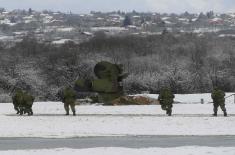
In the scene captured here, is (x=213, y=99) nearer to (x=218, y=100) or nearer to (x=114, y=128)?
(x=218, y=100)

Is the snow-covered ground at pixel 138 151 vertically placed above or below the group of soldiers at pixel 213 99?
above

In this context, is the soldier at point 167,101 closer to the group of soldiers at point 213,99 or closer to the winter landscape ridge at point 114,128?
the group of soldiers at point 213,99

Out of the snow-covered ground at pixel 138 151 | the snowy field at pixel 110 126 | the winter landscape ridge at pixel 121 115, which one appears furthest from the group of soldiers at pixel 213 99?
the snow-covered ground at pixel 138 151

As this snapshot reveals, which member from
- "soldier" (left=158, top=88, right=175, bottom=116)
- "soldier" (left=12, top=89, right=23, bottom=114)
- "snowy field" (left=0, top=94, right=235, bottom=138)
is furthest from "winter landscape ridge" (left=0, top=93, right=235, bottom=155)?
"soldier" (left=158, top=88, right=175, bottom=116)

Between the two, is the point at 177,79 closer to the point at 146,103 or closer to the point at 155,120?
the point at 146,103

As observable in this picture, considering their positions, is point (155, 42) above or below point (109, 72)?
below

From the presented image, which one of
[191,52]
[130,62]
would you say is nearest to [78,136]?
[130,62]

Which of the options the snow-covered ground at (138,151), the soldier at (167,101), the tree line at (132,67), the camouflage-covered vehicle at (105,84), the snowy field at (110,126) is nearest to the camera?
the snow-covered ground at (138,151)

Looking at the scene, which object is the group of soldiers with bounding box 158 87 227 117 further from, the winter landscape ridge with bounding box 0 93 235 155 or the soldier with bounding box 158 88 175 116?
the winter landscape ridge with bounding box 0 93 235 155

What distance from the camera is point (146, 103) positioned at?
39719mm

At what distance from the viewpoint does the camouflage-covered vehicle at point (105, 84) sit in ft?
140

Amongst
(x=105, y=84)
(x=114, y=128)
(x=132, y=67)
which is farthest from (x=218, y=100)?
(x=132, y=67)

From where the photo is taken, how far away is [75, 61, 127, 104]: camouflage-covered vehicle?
4269 centimetres

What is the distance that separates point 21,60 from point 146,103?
2243 inches
